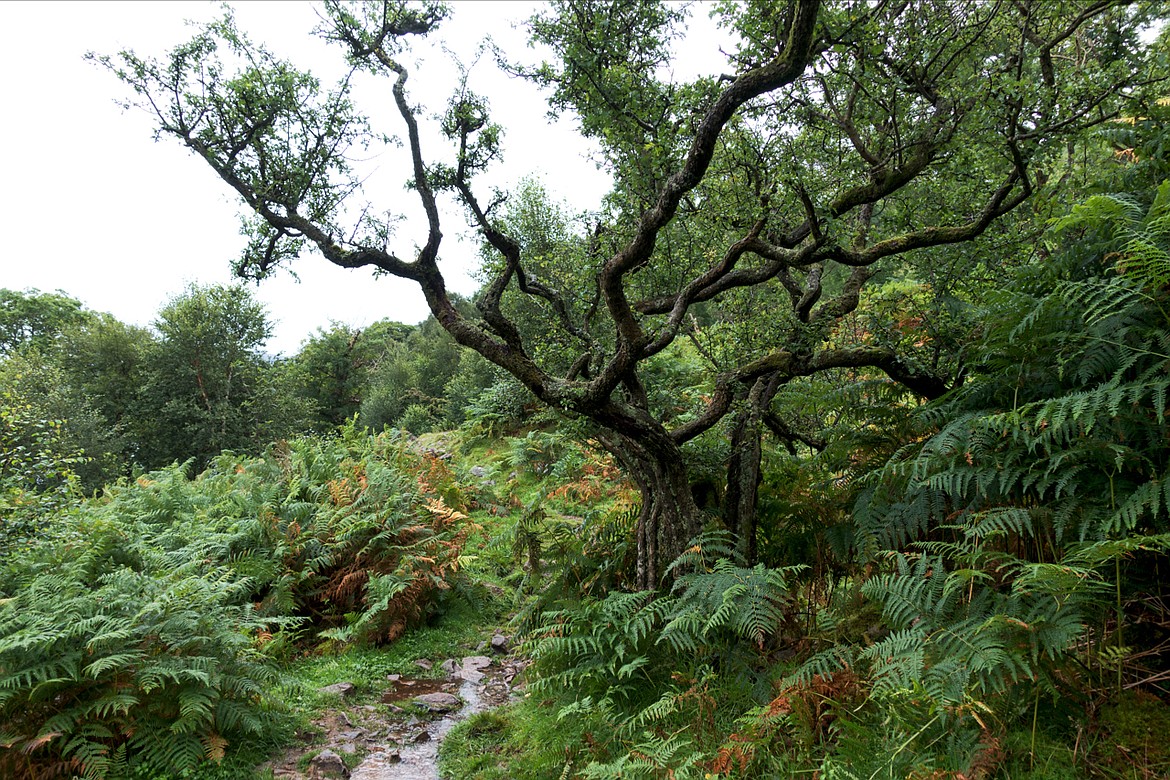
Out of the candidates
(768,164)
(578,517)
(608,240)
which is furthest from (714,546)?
(578,517)

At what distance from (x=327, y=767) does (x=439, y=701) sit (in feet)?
4.17

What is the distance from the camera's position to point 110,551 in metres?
5.57

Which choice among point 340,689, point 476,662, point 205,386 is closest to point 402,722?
point 340,689

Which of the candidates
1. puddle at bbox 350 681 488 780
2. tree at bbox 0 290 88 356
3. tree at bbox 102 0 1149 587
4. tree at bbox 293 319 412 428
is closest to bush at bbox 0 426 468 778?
puddle at bbox 350 681 488 780

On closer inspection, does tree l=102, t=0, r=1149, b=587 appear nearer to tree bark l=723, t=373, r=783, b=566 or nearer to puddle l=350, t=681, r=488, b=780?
tree bark l=723, t=373, r=783, b=566

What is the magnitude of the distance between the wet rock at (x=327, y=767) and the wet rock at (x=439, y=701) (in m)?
1.07

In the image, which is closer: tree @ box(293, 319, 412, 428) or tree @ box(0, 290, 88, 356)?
tree @ box(293, 319, 412, 428)

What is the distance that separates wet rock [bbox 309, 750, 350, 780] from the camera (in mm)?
4137

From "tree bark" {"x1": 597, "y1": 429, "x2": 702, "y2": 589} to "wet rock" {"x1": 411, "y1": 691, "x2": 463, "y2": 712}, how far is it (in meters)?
2.04

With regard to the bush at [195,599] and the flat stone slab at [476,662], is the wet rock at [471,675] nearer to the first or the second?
the flat stone slab at [476,662]

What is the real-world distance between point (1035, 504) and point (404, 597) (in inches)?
238

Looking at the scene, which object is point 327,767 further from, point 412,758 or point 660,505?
point 660,505

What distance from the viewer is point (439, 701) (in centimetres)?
534

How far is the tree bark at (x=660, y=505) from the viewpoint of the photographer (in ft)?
16.2
